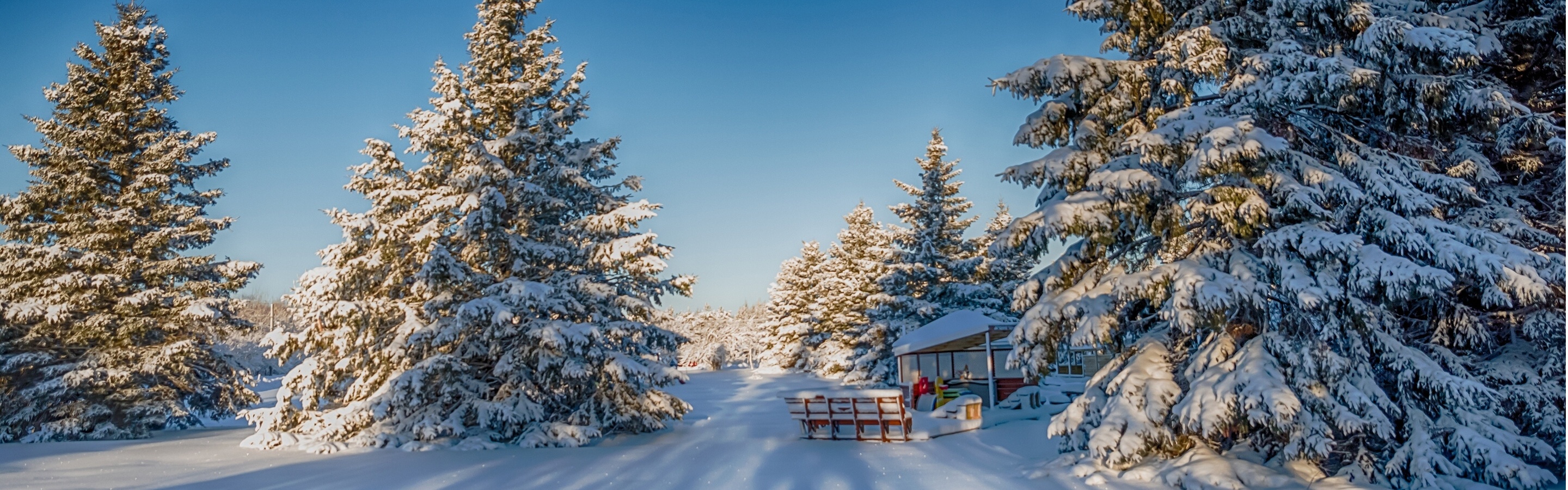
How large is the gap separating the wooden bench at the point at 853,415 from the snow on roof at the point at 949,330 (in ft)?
18.4

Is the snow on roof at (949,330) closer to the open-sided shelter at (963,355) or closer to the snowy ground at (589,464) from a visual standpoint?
the open-sided shelter at (963,355)

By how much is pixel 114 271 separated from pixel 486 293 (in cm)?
912

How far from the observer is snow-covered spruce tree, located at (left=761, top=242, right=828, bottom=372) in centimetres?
4944

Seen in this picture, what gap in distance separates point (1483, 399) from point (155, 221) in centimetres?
2304

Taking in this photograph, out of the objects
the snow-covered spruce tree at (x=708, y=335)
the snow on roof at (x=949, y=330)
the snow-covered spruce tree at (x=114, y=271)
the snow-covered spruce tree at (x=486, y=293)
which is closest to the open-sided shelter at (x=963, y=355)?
the snow on roof at (x=949, y=330)

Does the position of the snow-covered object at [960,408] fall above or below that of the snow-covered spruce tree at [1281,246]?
below

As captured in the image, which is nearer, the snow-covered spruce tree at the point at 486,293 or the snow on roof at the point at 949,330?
the snow-covered spruce tree at the point at 486,293

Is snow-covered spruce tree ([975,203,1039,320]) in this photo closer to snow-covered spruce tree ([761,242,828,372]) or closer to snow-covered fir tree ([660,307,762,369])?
snow-covered spruce tree ([761,242,828,372])

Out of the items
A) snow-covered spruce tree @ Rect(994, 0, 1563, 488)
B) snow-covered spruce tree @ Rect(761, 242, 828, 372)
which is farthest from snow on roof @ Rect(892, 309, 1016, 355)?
snow-covered spruce tree @ Rect(761, 242, 828, 372)

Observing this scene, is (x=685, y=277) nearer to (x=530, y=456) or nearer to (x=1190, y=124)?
(x=530, y=456)

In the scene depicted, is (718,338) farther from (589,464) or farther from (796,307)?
(589,464)

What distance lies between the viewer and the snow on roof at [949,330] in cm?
2144

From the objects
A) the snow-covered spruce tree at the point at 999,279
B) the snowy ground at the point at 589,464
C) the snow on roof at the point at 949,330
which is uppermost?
the snow-covered spruce tree at the point at 999,279

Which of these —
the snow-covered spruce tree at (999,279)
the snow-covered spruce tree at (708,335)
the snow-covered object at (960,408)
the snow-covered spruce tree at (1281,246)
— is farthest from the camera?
the snow-covered spruce tree at (708,335)
